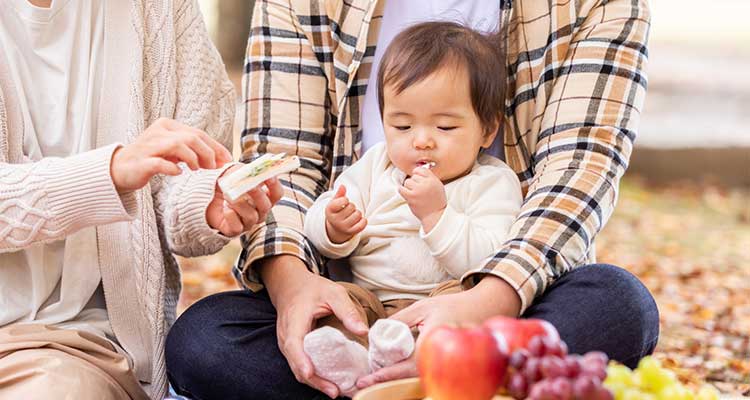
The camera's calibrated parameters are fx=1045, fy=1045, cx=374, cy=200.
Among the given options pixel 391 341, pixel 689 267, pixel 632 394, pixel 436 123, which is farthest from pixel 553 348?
pixel 689 267

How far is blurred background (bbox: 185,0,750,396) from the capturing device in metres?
4.16

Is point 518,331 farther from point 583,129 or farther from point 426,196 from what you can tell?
point 583,129

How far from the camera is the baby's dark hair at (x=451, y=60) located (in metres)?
2.13

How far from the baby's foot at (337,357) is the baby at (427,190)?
161mm

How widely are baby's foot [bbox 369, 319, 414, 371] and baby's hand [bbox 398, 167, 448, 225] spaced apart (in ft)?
1.17

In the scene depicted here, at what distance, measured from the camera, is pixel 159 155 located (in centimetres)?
180

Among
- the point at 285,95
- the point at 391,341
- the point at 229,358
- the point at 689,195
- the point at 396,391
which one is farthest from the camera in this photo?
the point at 689,195

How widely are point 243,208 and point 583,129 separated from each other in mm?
752

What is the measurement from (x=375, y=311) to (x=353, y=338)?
0.13 meters

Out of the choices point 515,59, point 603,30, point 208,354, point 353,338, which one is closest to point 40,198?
point 208,354

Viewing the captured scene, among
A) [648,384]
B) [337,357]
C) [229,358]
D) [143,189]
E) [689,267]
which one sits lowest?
[689,267]

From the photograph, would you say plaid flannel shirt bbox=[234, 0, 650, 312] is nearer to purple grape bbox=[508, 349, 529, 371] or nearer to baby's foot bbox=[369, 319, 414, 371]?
baby's foot bbox=[369, 319, 414, 371]

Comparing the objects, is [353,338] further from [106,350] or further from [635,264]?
[635,264]

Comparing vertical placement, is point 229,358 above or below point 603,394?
below
